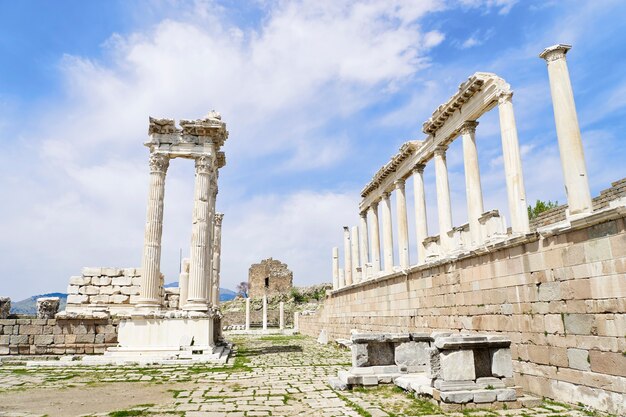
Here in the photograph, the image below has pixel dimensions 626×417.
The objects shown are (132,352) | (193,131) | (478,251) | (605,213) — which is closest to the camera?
(605,213)

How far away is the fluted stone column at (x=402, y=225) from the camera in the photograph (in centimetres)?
1698

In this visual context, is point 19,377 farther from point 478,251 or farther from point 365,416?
point 478,251

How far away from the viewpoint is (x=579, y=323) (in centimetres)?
689

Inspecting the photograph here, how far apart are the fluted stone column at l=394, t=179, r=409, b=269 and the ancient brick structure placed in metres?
36.9

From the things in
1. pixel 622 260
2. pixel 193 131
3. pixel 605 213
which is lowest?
pixel 622 260

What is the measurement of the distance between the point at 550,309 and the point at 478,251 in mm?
2591

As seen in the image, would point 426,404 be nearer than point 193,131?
Yes

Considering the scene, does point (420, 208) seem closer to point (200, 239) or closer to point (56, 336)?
point (200, 239)

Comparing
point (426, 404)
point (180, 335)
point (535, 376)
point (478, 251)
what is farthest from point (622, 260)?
point (180, 335)

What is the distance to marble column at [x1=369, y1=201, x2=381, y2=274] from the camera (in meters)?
21.6

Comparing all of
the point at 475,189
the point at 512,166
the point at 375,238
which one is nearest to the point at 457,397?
the point at 512,166

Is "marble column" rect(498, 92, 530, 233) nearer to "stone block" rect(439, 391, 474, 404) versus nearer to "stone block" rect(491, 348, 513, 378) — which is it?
"stone block" rect(491, 348, 513, 378)

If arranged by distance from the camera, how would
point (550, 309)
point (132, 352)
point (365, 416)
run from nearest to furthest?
point (365, 416) < point (550, 309) < point (132, 352)

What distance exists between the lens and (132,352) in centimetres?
1295
